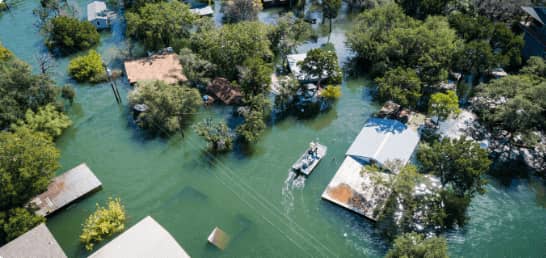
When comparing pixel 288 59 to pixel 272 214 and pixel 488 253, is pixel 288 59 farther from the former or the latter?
pixel 488 253

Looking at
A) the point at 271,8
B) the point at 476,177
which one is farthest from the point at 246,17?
the point at 476,177

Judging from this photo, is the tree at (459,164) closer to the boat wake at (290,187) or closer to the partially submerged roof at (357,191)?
the partially submerged roof at (357,191)

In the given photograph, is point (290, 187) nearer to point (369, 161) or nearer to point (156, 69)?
point (369, 161)

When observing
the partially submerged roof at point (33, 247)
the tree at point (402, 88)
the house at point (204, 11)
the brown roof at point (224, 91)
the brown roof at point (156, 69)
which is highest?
the house at point (204, 11)

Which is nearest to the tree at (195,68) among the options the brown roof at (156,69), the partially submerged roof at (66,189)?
the brown roof at (156,69)

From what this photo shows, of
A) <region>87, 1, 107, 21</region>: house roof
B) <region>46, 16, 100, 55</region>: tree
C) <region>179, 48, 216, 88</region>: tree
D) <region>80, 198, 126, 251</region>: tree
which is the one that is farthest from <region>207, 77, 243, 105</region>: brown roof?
<region>87, 1, 107, 21</region>: house roof

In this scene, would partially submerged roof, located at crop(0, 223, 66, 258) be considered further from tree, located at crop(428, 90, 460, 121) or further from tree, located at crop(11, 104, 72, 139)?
tree, located at crop(428, 90, 460, 121)

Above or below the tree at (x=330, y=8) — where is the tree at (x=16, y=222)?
below

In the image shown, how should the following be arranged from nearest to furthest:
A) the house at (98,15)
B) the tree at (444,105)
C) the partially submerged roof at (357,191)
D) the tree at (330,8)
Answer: the partially submerged roof at (357,191)
the tree at (444,105)
the tree at (330,8)
the house at (98,15)

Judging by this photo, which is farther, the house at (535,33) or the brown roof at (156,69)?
the house at (535,33)
